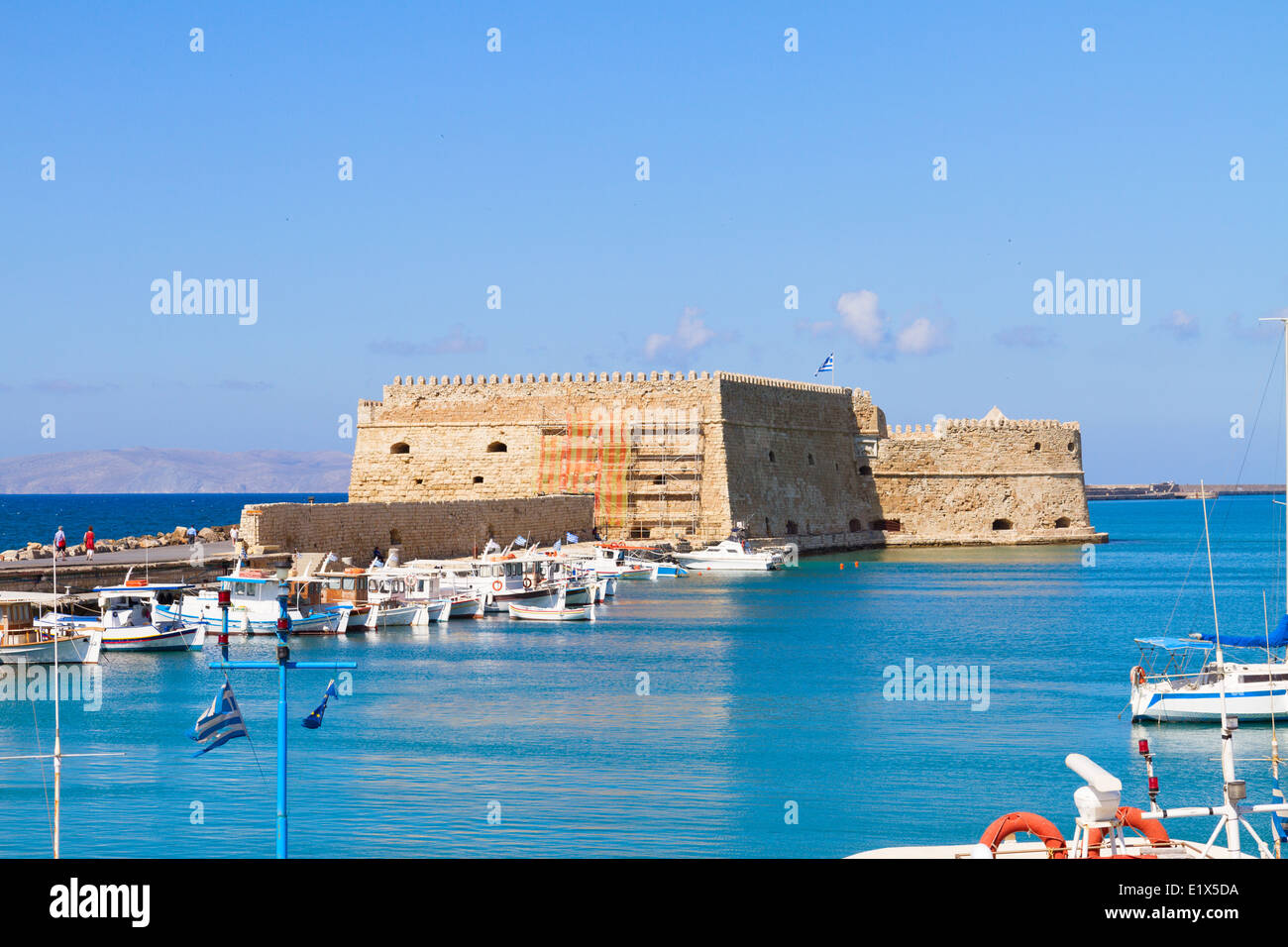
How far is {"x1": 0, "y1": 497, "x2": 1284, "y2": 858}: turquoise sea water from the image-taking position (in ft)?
35.9

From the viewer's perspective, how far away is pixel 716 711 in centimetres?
1664

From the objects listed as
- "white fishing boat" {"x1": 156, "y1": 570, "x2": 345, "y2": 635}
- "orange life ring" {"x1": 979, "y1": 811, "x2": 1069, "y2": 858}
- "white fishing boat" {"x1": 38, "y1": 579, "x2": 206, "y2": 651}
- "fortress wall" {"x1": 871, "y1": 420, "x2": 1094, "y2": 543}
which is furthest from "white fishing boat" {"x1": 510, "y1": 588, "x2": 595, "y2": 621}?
"fortress wall" {"x1": 871, "y1": 420, "x2": 1094, "y2": 543}

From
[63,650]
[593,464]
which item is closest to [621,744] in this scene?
[63,650]

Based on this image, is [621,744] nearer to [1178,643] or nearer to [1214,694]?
[1214,694]

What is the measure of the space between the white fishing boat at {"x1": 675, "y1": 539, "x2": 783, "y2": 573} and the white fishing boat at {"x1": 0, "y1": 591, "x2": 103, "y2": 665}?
20282 millimetres

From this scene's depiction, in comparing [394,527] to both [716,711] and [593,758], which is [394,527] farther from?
[593,758]

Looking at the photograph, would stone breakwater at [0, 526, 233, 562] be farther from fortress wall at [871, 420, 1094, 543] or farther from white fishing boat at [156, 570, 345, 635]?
fortress wall at [871, 420, 1094, 543]

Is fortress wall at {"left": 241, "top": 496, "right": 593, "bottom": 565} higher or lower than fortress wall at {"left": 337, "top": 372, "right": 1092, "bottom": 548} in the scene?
lower

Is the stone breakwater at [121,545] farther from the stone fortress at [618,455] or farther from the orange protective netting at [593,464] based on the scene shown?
the orange protective netting at [593,464]

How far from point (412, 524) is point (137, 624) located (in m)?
11.3
